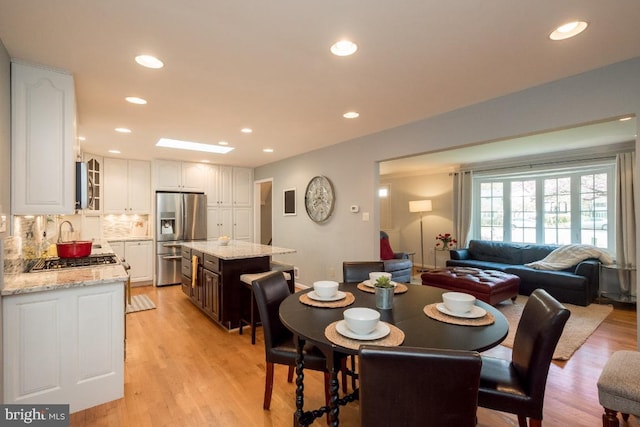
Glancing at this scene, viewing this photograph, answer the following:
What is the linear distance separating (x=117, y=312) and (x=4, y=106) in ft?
4.84

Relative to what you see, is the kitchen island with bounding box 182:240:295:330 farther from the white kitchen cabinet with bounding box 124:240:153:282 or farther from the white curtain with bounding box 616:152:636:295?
the white curtain with bounding box 616:152:636:295

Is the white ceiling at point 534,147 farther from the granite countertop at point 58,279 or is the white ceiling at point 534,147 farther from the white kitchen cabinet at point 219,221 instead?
the white kitchen cabinet at point 219,221

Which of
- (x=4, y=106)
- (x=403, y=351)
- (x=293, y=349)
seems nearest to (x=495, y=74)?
(x=403, y=351)

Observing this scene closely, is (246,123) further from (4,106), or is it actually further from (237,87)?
(4,106)

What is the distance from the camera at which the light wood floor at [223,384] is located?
1945 mm

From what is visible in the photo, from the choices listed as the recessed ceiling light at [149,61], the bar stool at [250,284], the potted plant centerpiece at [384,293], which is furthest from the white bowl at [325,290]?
the recessed ceiling light at [149,61]

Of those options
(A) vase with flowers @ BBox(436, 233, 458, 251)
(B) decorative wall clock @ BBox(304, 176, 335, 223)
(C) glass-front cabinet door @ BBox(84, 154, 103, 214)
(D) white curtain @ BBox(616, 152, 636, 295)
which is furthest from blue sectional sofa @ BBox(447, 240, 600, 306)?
(C) glass-front cabinet door @ BBox(84, 154, 103, 214)

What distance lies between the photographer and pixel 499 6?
1504mm

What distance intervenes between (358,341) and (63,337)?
1.95 meters

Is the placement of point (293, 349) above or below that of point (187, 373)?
above

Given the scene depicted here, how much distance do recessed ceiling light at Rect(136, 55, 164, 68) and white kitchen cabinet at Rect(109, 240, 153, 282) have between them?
4.19 meters

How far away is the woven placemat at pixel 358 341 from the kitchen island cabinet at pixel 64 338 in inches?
63.8

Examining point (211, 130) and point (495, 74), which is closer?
point (495, 74)

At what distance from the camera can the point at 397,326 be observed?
4.94ft
